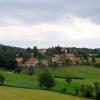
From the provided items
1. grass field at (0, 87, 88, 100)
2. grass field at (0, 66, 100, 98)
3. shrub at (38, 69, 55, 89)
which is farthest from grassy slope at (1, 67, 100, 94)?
grass field at (0, 87, 88, 100)

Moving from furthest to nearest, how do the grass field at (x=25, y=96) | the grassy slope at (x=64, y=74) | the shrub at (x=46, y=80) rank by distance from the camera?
the grassy slope at (x=64, y=74), the shrub at (x=46, y=80), the grass field at (x=25, y=96)

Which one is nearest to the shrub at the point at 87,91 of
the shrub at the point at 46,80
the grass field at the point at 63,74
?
the grass field at the point at 63,74

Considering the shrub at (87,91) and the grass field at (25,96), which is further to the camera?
the shrub at (87,91)

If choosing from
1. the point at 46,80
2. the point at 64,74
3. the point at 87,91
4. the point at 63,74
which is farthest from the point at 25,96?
the point at 64,74

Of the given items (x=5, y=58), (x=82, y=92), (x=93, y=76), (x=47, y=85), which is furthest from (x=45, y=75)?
(x=5, y=58)

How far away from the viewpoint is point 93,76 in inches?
4919

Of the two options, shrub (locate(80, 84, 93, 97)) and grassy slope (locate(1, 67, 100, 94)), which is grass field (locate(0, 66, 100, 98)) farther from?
shrub (locate(80, 84, 93, 97))

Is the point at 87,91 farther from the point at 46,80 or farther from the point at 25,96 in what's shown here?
the point at 25,96

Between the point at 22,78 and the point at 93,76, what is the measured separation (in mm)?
28162

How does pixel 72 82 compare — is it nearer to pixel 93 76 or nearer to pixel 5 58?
pixel 93 76

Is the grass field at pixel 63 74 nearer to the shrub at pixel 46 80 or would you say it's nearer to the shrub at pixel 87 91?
the shrub at pixel 46 80

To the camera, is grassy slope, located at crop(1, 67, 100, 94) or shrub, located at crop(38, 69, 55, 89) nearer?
shrub, located at crop(38, 69, 55, 89)

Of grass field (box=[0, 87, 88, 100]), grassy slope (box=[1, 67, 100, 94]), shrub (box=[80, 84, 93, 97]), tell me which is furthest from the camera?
grassy slope (box=[1, 67, 100, 94])

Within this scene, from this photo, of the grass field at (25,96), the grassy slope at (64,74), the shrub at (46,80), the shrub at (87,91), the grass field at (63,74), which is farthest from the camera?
the grassy slope at (64,74)
